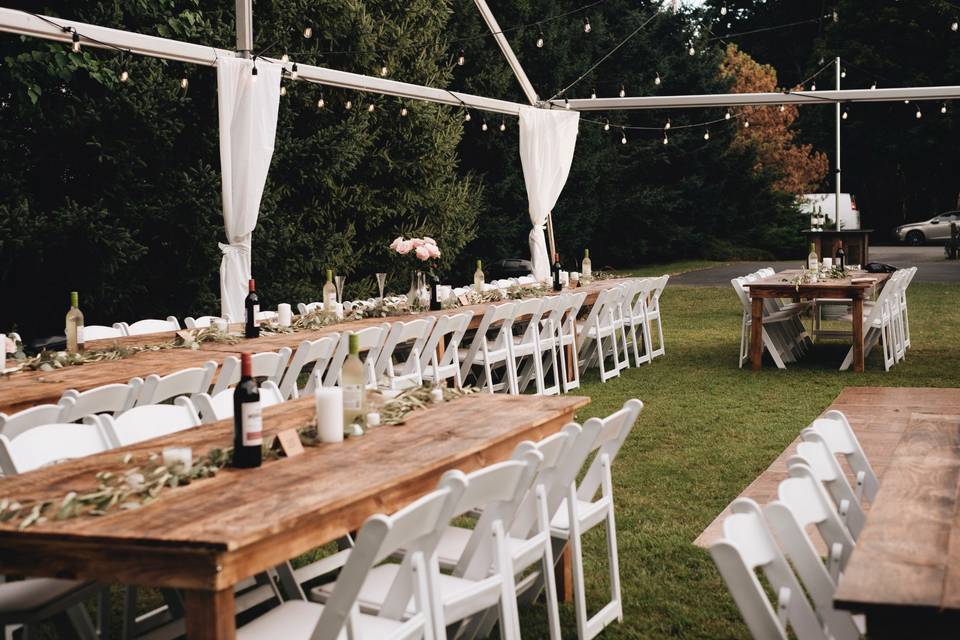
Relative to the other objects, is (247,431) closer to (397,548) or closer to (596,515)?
(397,548)

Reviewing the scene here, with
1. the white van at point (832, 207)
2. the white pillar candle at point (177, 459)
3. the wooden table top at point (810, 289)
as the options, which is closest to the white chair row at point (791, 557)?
the white pillar candle at point (177, 459)

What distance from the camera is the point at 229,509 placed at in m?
2.67

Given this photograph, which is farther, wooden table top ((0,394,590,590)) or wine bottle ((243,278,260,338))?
wine bottle ((243,278,260,338))

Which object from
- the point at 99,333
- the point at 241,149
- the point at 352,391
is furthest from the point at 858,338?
the point at 352,391

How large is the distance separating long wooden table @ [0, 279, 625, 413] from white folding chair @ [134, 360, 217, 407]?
0.27 metres

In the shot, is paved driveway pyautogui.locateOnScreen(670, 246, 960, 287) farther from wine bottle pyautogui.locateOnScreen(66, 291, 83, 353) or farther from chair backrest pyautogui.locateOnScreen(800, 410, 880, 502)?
chair backrest pyautogui.locateOnScreen(800, 410, 880, 502)

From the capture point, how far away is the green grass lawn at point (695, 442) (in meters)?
4.09

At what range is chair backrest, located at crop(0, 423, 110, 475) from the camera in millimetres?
3424

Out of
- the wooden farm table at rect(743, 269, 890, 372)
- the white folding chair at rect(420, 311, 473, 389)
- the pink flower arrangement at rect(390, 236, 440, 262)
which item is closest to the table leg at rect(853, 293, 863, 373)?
the wooden farm table at rect(743, 269, 890, 372)

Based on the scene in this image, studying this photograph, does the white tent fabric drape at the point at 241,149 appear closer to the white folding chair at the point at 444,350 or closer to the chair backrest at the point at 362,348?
the white folding chair at the point at 444,350

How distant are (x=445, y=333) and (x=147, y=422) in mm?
3926

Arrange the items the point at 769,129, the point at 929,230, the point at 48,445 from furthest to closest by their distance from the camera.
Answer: the point at 929,230
the point at 769,129
the point at 48,445

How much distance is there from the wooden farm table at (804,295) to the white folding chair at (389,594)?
7.27 metres

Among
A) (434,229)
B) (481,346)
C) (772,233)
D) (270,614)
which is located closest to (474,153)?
(434,229)
